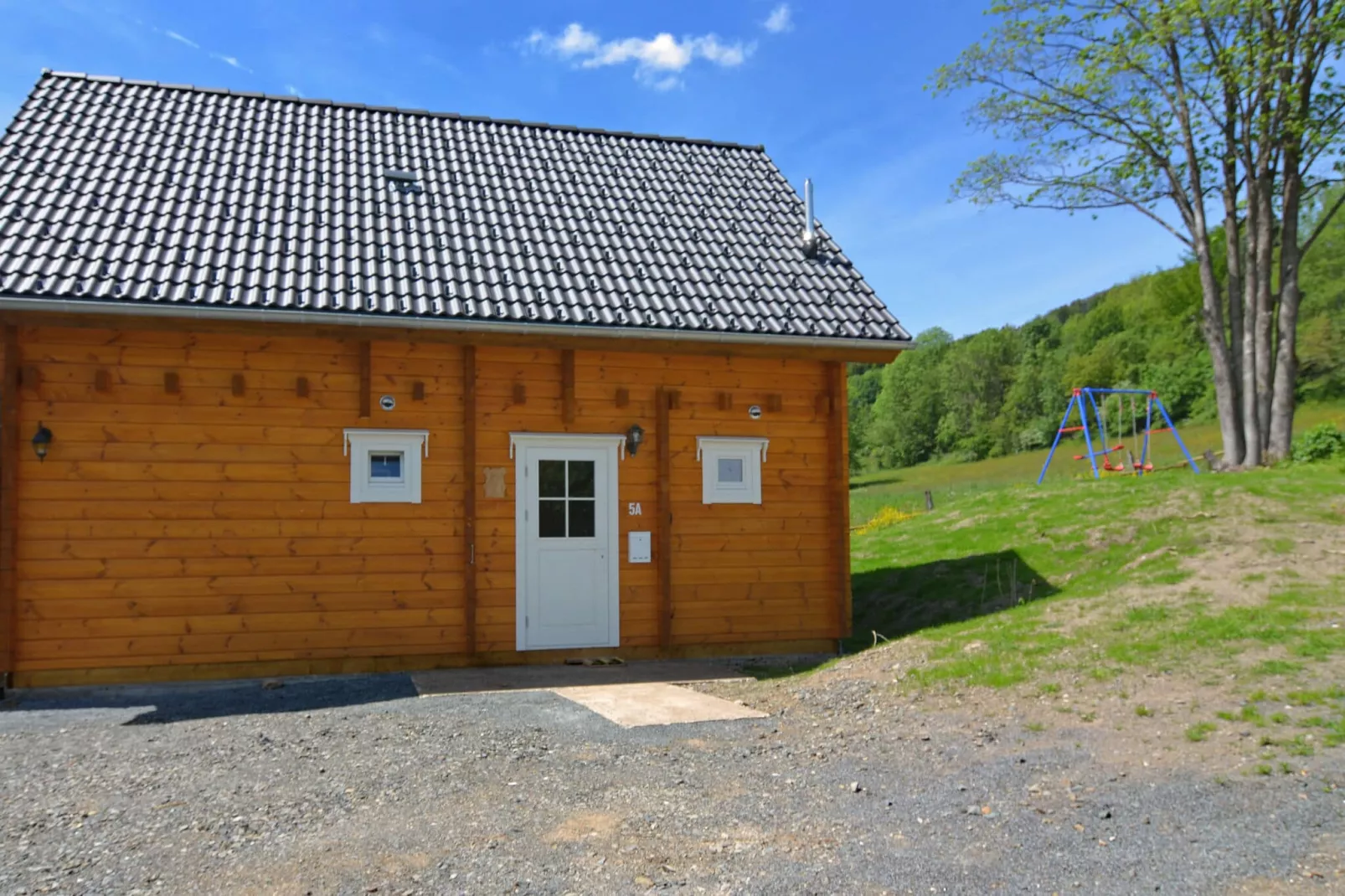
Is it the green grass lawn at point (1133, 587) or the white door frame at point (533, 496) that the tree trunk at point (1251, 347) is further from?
the white door frame at point (533, 496)

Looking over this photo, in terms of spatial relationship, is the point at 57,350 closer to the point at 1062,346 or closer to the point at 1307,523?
the point at 1307,523

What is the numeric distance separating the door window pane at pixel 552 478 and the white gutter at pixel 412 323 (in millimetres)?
1226

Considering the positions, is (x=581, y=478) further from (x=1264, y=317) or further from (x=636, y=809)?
(x=1264, y=317)

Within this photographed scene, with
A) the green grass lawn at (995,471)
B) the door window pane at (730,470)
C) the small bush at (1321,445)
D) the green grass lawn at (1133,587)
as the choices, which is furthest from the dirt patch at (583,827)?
the green grass lawn at (995,471)

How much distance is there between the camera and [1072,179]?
68.5 feet

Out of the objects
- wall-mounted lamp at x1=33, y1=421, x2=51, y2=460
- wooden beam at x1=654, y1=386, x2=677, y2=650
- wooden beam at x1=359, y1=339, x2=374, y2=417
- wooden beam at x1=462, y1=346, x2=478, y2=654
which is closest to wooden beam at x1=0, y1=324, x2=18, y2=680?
wall-mounted lamp at x1=33, y1=421, x2=51, y2=460

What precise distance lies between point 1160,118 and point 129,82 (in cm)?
1768

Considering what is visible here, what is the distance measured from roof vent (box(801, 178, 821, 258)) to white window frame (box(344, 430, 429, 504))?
4.73 m

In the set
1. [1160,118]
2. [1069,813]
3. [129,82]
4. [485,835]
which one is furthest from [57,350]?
[1160,118]

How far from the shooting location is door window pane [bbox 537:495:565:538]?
9250mm

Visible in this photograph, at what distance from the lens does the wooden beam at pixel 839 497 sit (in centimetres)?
993

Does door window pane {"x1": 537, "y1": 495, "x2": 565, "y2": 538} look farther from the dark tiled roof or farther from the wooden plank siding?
the dark tiled roof

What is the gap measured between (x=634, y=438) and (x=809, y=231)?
134 inches

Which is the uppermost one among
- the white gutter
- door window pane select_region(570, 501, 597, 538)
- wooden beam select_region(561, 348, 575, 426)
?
the white gutter
